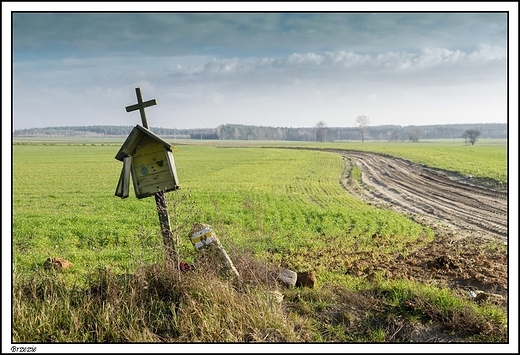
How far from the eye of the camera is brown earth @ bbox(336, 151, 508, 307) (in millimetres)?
9359

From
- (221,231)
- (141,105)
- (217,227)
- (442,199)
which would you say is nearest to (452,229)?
(442,199)

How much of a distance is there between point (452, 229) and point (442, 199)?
7.93 meters

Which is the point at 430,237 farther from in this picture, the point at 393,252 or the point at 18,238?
the point at 18,238

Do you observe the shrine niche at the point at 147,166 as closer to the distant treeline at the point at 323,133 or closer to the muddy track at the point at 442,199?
the muddy track at the point at 442,199

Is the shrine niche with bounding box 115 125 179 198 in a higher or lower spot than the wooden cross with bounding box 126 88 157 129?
lower

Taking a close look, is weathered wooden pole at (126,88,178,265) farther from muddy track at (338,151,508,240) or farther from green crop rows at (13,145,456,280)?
muddy track at (338,151,508,240)

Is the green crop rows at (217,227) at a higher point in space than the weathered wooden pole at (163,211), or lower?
lower

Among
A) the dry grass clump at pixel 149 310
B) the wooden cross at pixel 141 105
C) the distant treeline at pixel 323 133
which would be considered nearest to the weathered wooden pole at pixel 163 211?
the wooden cross at pixel 141 105

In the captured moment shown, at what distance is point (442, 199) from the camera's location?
23.2 meters

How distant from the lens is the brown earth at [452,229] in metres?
9.36

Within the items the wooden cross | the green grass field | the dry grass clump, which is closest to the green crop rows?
the green grass field

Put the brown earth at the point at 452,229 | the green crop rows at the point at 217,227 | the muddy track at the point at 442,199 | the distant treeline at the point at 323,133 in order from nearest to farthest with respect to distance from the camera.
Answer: the brown earth at the point at 452,229
the green crop rows at the point at 217,227
the muddy track at the point at 442,199
the distant treeline at the point at 323,133

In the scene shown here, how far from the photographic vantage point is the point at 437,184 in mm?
30391

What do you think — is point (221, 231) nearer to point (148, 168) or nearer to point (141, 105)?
point (148, 168)
